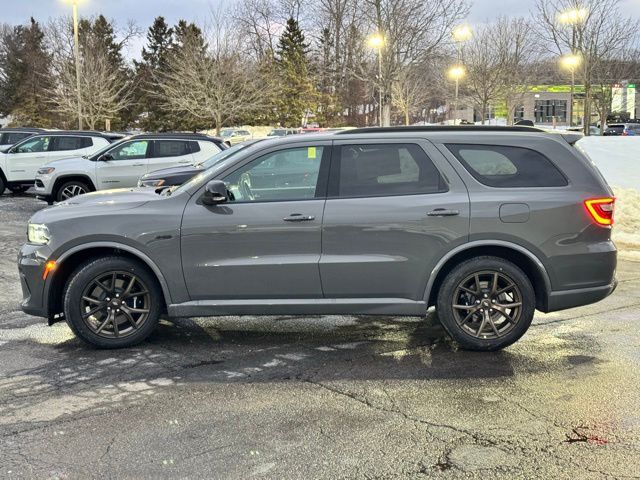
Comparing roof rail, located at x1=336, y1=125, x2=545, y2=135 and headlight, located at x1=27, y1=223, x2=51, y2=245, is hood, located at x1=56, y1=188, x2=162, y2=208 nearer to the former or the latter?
headlight, located at x1=27, y1=223, x2=51, y2=245

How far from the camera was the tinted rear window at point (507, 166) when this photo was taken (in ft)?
16.6

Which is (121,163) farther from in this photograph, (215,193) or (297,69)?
(297,69)

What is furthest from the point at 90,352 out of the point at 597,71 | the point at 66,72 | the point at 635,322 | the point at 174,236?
the point at 66,72

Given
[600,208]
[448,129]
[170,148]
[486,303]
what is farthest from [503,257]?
[170,148]

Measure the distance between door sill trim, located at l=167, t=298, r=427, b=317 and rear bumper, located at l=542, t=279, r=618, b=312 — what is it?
40.5 inches

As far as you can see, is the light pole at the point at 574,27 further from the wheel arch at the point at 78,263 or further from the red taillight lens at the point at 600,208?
the wheel arch at the point at 78,263

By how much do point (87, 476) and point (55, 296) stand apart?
2326mm

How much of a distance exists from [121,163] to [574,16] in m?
22.0

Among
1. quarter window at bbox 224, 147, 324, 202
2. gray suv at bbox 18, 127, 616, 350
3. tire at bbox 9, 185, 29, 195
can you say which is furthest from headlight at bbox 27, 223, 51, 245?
tire at bbox 9, 185, 29, 195

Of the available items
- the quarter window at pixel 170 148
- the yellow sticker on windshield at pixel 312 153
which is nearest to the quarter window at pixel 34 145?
the quarter window at pixel 170 148

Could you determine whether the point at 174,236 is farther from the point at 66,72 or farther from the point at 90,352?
the point at 66,72

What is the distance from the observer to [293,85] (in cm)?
5425

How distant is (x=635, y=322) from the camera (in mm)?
5930

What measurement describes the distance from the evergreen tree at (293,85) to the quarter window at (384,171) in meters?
48.7
